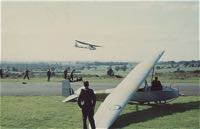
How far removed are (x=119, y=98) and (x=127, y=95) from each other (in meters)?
0.36

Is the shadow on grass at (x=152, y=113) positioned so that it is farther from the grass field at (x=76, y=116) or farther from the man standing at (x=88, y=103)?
the man standing at (x=88, y=103)

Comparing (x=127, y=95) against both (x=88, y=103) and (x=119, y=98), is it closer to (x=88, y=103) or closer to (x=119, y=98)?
(x=119, y=98)

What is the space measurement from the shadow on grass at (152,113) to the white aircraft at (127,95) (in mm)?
560

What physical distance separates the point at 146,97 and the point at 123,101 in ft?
13.7

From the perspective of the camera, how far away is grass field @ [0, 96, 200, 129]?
1179 cm

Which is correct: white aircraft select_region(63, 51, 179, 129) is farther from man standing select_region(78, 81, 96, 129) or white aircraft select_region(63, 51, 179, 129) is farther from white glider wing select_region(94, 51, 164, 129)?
man standing select_region(78, 81, 96, 129)

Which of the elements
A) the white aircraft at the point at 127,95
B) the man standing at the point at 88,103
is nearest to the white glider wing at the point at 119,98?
the white aircraft at the point at 127,95

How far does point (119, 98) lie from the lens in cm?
1254

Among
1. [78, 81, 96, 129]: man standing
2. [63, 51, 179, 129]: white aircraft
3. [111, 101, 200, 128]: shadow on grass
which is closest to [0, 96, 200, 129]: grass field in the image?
[111, 101, 200, 128]: shadow on grass

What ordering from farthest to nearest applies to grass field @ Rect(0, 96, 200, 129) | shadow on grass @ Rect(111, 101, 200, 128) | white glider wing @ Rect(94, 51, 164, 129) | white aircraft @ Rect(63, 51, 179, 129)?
shadow on grass @ Rect(111, 101, 200, 128) < grass field @ Rect(0, 96, 200, 129) < white aircraft @ Rect(63, 51, 179, 129) < white glider wing @ Rect(94, 51, 164, 129)

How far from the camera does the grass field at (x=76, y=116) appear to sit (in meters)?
11.8

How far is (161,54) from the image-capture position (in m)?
18.3

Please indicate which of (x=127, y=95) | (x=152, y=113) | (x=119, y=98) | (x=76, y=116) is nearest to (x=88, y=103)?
(x=119, y=98)

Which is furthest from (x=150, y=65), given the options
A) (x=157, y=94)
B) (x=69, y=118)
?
(x=69, y=118)
